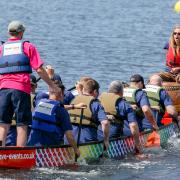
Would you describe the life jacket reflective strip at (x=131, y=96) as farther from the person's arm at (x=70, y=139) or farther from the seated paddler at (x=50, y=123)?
the person's arm at (x=70, y=139)

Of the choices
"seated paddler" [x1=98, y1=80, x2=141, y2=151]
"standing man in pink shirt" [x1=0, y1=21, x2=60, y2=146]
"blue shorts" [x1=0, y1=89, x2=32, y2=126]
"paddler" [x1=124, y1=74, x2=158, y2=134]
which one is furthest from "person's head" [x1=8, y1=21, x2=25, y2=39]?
"paddler" [x1=124, y1=74, x2=158, y2=134]

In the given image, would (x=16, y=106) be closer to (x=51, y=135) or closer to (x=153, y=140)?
(x=51, y=135)

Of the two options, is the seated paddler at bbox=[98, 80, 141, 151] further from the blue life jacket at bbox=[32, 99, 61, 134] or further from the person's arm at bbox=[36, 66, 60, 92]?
the person's arm at bbox=[36, 66, 60, 92]

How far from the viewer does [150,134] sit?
1580 centimetres

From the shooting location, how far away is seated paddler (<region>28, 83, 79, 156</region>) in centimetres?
1316

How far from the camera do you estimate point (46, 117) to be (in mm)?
13312

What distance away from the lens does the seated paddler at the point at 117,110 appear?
48.0 ft

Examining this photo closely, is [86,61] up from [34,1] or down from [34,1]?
down

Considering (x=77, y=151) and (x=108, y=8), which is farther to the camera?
(x=108, y=8)

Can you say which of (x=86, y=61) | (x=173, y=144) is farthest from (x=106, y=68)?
(x=173, y=144)

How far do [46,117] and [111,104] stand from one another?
1.73 meters

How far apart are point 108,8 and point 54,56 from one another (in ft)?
82.8

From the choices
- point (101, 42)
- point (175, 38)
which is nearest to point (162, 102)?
point (175, 38)

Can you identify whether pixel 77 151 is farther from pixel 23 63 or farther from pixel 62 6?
pixel 62 6
